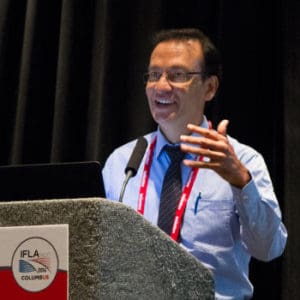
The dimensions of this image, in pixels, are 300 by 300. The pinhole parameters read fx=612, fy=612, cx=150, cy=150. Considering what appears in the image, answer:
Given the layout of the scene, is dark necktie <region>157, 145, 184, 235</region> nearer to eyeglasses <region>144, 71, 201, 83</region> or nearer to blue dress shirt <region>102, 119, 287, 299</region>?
blue dress shirt <region>102, 119, 287, 299</region>

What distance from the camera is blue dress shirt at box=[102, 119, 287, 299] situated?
1.57 m

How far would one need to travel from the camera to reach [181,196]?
70.5 inches

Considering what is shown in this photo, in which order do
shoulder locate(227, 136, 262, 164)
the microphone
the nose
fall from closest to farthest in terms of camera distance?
the microphone
shoulder locate(227, 136, 262, 164)
the nose

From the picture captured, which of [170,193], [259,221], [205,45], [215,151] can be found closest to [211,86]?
[205,45]

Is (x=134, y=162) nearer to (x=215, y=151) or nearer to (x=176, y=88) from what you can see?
(x=215, y=151)

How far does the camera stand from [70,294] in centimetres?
70

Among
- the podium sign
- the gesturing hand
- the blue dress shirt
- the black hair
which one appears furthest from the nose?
the podium sign

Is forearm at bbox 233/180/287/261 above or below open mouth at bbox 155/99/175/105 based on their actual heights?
below

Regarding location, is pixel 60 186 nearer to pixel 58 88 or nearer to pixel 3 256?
pixel 3 256

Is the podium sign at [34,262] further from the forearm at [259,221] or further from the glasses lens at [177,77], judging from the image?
the glasses lens at [177,77]

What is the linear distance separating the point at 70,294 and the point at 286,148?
146 centimetres

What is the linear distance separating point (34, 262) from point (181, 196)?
3.59 feet

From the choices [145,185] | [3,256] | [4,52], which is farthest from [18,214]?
[4,52]

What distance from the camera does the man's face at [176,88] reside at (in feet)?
6.49
